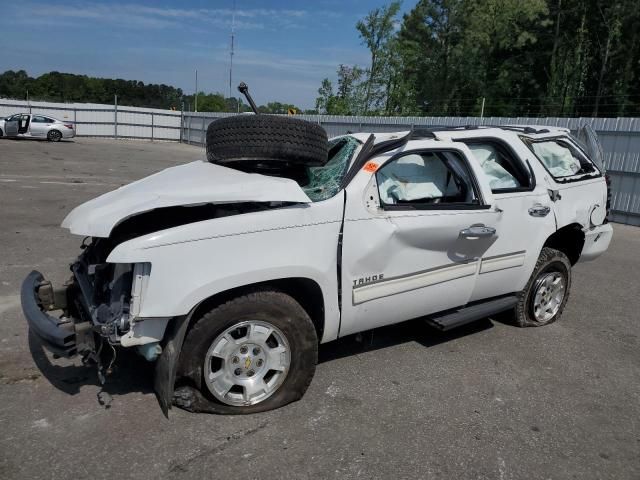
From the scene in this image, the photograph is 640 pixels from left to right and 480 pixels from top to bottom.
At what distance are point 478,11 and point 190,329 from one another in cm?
4162

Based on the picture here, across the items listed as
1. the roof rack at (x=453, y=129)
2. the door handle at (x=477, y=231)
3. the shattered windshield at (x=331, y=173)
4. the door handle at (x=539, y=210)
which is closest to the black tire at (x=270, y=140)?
the shattered windshield at (x=331, y=173)

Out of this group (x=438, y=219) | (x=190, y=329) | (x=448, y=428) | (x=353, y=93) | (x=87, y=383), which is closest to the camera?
(x=190, y=329)

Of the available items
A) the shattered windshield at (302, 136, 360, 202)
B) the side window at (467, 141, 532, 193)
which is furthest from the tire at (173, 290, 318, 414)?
the side window at (467, 141, 532, 193)

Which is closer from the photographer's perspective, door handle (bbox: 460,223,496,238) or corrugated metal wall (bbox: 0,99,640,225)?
door handle (bbox: 460,223,496,238)

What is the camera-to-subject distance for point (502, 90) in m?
38.4

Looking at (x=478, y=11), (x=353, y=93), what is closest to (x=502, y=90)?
(x=478, y=11)

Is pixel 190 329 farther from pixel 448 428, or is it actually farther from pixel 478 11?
pixel 478 11

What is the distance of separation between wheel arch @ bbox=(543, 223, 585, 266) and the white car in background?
1093 inches

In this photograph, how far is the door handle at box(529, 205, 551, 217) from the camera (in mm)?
4484

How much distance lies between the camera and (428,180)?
161 inches

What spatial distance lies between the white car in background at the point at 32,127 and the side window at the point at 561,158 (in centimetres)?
2759

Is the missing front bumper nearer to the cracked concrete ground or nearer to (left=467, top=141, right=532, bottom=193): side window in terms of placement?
the cracked concrete ground

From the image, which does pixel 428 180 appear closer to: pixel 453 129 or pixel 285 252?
pixel 453 129

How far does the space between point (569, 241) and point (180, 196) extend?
13.1 feet
